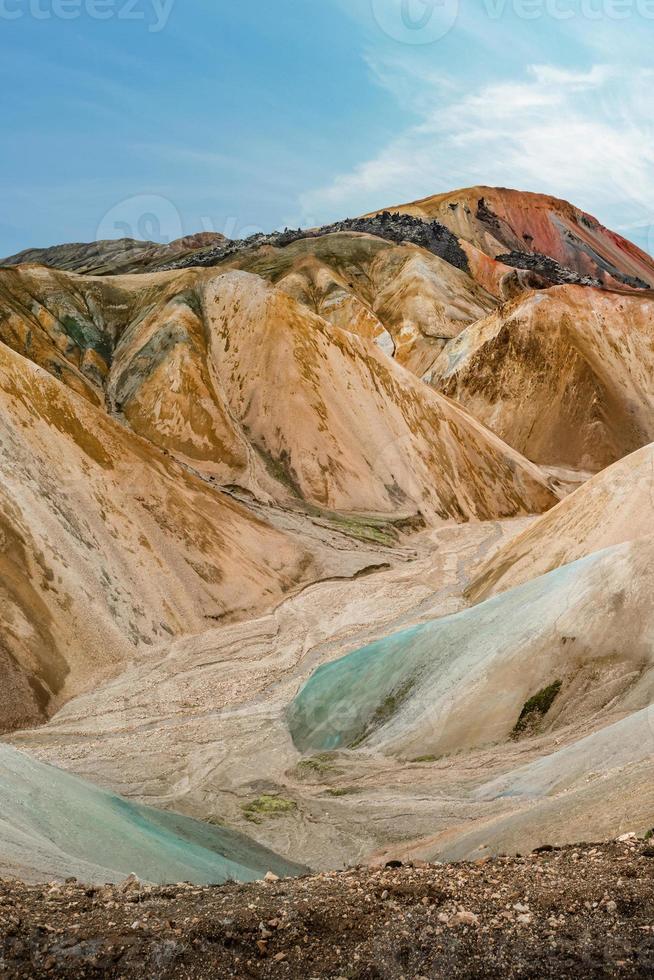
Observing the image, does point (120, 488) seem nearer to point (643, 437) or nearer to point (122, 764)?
point (122, 764)

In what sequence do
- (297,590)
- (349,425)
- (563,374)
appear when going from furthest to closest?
(563,374)
(349,425)
(297,590)

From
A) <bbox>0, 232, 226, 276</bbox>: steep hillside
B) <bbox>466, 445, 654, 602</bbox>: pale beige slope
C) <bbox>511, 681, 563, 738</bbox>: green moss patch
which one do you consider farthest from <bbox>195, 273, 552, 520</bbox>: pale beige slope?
<bbox>0, 232, 226, 276</bbox>: steep hillside

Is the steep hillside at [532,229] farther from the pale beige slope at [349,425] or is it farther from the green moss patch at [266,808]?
the green moss patch at [266,808]

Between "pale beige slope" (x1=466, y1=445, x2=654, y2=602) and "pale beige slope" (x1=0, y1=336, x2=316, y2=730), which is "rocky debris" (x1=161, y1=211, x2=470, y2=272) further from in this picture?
"pale beige slope" (x1=466, y1=445, x2=654, y2=602)

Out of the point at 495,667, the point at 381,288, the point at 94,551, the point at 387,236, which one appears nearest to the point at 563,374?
the point at 381,288

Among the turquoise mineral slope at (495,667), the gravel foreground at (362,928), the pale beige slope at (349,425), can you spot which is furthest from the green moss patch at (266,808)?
the pale beige slope at (349,425)

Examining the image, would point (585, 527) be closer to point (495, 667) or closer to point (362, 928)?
point (495, 667)

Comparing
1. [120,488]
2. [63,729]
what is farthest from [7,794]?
[120,488]
